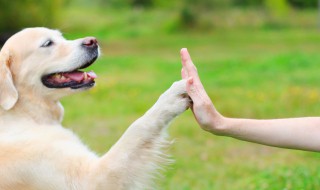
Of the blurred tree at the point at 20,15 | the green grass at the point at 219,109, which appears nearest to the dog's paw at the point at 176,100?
the green grass at the point at 219,109

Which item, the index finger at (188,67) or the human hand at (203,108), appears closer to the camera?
the human hand at (203,108)

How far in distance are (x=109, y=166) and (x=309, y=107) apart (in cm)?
647

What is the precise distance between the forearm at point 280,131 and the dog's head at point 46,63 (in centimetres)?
108

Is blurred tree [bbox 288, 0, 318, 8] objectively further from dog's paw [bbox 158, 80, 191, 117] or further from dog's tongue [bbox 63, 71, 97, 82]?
dog's paw [bbox 158, 80, 191, 117]

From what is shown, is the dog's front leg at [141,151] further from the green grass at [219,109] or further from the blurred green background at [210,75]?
the green grass at [219,109]

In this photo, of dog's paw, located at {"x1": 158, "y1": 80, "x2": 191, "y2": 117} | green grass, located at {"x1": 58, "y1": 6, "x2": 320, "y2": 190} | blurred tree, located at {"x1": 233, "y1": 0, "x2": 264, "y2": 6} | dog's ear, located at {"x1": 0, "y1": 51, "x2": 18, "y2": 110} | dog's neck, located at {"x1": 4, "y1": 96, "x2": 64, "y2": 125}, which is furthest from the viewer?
blurred tree, located at {"x1": 233, "y1": 0, "x2": 264, "y2": 6}

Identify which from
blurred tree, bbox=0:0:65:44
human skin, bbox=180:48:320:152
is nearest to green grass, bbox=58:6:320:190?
human skin, bbox=180:48:320:152

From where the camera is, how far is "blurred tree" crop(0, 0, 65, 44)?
1012 inches

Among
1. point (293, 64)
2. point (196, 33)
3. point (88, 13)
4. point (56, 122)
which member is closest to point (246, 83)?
point (293, 64)

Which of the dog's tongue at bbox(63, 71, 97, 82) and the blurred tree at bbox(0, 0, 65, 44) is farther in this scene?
the blurred tree at bbox(0, 0, 65, 44)

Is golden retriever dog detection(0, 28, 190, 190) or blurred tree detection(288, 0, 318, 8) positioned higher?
golden retriever dog detection(0, 28, 190, 190)

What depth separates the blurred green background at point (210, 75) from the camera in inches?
267

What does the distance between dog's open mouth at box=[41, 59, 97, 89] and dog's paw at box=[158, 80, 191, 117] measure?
25.9 inches

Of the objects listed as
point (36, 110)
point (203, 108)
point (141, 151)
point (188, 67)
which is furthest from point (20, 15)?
point (203, 108)
